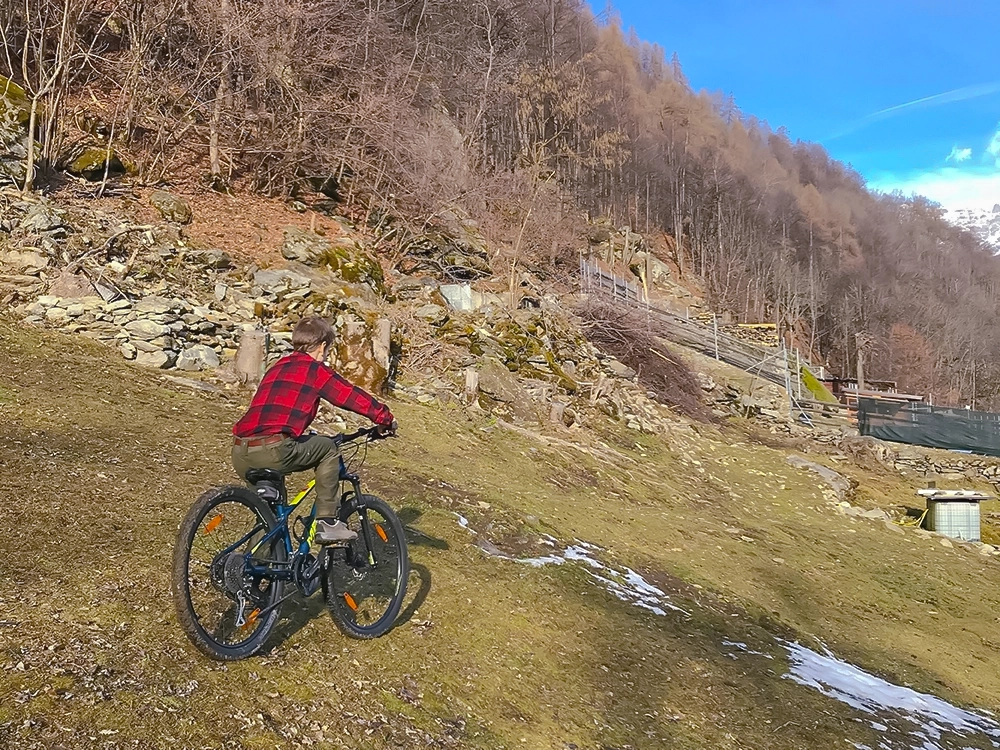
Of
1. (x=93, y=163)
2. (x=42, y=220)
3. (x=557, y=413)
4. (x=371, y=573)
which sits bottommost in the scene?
(x=371, y=573)

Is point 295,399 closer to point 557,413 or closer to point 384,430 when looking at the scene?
point 384,430

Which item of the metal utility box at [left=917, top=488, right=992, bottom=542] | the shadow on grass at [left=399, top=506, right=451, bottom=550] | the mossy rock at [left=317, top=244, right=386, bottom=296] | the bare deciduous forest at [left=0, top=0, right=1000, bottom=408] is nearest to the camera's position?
the shadow on grass at [left=399, top=506, right=451, bottom=550]

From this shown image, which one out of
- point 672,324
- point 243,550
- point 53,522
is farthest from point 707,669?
point 672,324

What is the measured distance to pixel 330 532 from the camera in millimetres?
3355

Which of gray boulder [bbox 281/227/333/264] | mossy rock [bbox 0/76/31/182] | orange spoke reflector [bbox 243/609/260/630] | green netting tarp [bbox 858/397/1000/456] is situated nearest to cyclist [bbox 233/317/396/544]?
orange spoke reflector [bbox 243/609/260/630]

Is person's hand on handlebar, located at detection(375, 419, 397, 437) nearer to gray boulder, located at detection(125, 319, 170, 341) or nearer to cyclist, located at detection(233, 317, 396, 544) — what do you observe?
cyclist, located at detection(233, 317, 396, 544)

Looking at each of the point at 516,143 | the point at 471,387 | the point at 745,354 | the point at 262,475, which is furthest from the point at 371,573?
the point at 516,143

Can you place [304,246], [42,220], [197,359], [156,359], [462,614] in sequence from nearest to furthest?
[462,614] < [156,359] < [197,359] < [42,220] < [304,246]

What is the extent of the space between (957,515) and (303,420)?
1369 cm

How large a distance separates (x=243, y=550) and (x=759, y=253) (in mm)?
54567

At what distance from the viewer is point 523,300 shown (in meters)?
17.6

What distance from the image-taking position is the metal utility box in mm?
12500

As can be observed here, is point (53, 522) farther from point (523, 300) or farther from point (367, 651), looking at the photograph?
point (523, 300)

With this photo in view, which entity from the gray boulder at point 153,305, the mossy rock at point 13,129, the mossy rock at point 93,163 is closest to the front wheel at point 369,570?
the gray boulder at point 153,305
